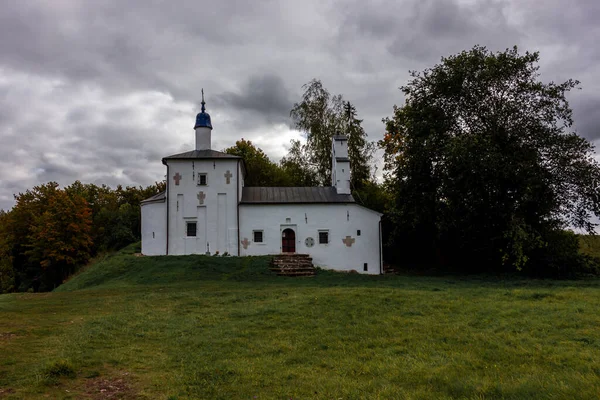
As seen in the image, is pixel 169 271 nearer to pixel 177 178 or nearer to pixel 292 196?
pixel 177 178

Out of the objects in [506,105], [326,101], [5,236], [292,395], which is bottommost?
[292,395]

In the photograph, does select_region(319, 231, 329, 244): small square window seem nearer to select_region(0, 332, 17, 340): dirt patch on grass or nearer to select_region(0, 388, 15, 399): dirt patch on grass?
select_region(0, 332, 17, 340): dirt patch on grass

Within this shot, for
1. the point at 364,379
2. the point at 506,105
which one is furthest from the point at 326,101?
the point at 364,379

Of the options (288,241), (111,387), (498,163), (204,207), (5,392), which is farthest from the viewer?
(288,241)

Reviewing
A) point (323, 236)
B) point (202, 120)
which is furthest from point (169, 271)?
point (202, 120)

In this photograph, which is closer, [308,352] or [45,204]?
[308,352]

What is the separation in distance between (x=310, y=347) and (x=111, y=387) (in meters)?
3.44

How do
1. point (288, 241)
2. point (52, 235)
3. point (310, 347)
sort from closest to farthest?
1. point (310, 347)
2. point (288, 241)
3. point (52, 235)

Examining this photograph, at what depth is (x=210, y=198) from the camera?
90.6 feet

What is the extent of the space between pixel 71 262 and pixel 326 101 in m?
25.8

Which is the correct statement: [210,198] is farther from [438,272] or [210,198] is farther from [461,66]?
[461,66]

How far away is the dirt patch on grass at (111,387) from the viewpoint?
5691mm

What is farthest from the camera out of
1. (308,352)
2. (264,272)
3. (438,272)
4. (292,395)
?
(438,272)

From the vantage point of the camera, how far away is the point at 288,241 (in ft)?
91.4
